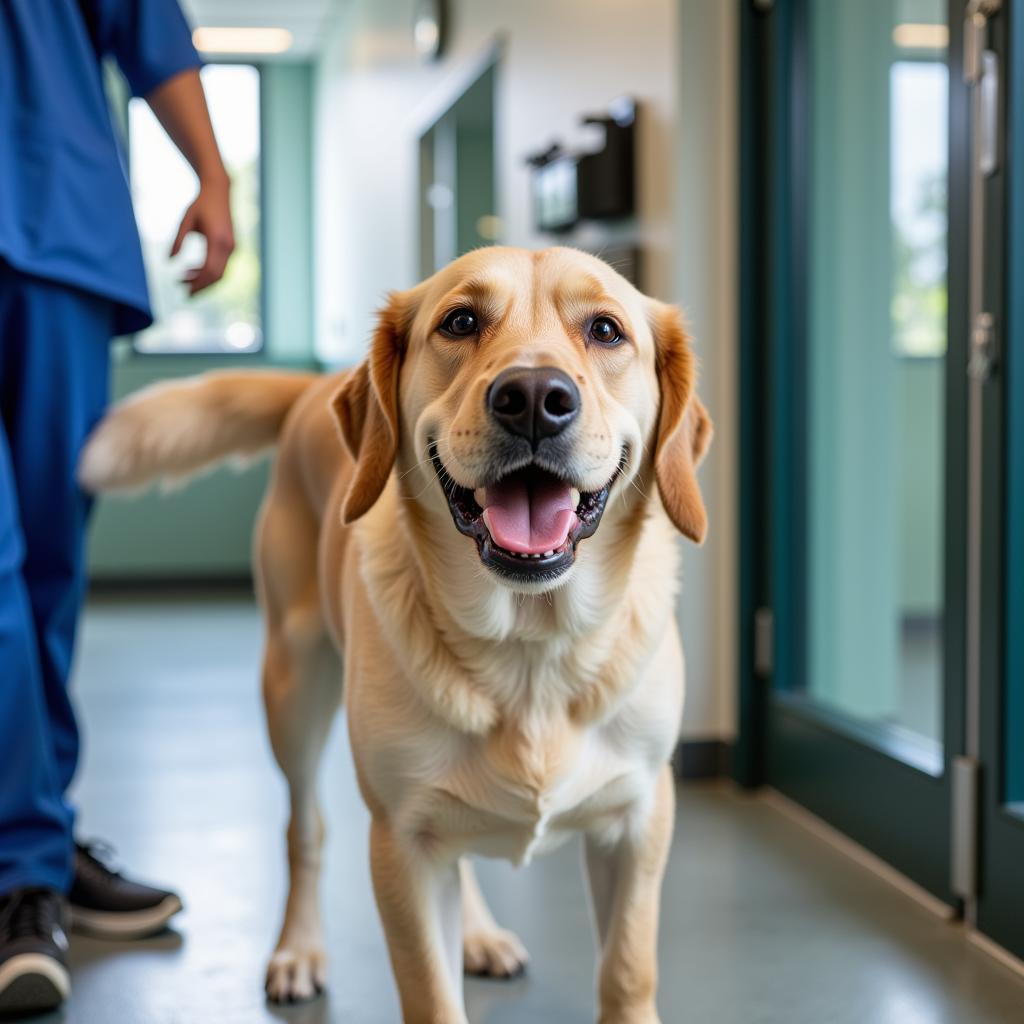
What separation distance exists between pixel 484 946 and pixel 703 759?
1.16 meters

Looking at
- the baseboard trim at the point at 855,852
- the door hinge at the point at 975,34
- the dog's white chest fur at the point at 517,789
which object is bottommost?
the baseboard trim at the point at 855,852

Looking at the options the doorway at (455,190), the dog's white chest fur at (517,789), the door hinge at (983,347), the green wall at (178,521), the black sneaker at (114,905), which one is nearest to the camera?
the dog's white chest fur at (517,789)

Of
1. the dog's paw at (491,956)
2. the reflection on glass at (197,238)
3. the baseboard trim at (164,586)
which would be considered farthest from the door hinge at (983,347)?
the reflection on glass at (197,238)

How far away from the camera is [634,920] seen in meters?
1.42

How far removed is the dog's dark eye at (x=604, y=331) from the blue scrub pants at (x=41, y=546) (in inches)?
35.2

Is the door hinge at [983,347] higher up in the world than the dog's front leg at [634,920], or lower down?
higher up

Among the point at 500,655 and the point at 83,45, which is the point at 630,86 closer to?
the point at 83,45

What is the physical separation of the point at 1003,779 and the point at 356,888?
3.43 ft

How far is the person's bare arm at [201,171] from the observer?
207 centimetres

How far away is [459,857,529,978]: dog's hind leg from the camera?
1859mm

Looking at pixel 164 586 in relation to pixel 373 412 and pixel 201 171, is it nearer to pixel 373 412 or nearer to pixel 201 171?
pixel 201 171

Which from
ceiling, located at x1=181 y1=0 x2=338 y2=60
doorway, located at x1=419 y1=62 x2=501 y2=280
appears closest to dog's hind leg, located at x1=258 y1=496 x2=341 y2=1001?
doorway, located at x1=419 y1=62 x2=501 y2=280

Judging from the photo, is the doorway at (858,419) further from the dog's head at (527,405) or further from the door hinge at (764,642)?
the dog's head at (527,405)

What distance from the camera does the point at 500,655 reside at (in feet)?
4.45
